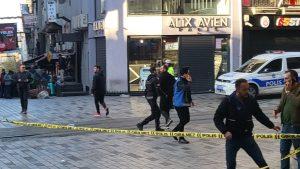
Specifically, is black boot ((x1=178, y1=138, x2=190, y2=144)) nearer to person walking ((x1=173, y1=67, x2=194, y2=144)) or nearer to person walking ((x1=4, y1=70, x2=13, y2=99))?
person walking ((x1=173, y1=67, x2=194, y2=144))

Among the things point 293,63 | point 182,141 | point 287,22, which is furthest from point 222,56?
point 182,141

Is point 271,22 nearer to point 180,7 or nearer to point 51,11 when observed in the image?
point 180,7

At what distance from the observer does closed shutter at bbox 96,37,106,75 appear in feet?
85.4

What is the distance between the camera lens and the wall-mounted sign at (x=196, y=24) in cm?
2520

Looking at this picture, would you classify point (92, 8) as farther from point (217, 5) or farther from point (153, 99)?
point (153, 99)

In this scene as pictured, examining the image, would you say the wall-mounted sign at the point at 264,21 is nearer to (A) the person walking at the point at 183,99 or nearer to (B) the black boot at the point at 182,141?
(A) the person walking at the point at 183,99

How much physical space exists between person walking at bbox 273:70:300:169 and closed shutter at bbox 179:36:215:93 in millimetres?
17564

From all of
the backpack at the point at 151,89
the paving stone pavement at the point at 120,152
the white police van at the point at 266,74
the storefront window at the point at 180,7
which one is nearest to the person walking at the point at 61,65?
the storefront window at the point at 180,7

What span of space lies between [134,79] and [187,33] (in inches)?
133

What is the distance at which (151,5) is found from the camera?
2534 cm

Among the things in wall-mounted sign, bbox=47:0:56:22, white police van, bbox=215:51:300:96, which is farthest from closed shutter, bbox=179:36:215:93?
wall-mounted sign, bbox=47:0:56:22

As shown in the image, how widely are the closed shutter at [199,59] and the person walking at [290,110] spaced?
57.6ft

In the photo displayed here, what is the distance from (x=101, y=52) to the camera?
1049 inches

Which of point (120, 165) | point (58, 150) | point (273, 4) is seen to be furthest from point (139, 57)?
point (120, 165)
